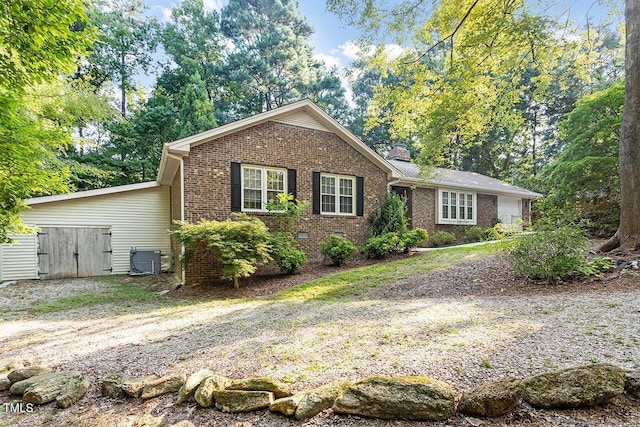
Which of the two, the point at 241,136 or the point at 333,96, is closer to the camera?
the point at 241,136

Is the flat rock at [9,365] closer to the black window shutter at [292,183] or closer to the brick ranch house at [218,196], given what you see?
the brick ranch house at [218,196]

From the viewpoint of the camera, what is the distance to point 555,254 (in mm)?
5750

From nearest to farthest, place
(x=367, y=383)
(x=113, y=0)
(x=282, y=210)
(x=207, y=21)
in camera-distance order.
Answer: (x=367, y=383)
(x=282, y=210)
(x=113, y=0)
(x=207, y=21)

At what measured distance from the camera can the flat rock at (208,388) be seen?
8.09ft

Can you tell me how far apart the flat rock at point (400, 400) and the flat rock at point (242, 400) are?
56cm

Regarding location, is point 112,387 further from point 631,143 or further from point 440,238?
point 440,238

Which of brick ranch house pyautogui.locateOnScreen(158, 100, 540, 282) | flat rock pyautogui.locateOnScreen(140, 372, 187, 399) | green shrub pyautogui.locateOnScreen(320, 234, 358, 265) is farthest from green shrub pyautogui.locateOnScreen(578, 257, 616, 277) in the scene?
flat rock pyautogui.locateOnScreen(140, 372, 187, 399)

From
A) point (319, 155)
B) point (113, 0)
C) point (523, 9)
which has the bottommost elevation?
point (319, 155)

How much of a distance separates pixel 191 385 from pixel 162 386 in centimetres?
32

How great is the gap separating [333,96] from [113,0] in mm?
16276

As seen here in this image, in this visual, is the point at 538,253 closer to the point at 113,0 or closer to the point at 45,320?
the point at 45,320

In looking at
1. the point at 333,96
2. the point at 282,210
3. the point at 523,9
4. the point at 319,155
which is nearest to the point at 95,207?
the point at 282,210

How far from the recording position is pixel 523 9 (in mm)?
7875

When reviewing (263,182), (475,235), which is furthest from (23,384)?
(475,235)
